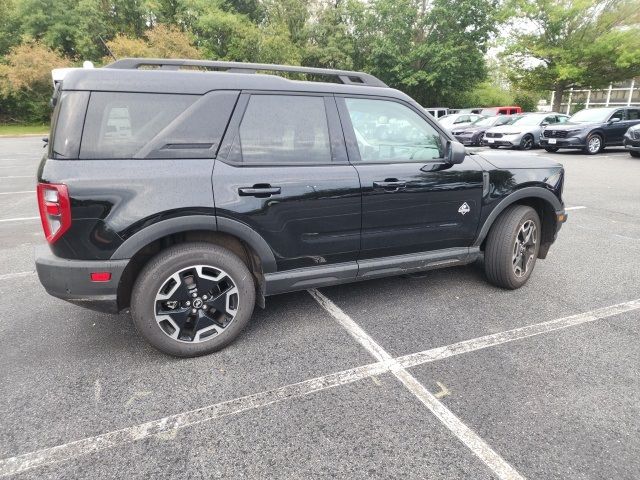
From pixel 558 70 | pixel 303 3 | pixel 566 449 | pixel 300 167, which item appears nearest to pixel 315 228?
pixel 300 167

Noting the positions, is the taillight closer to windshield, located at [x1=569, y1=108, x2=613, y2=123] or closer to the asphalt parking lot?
the asphalt parking lot

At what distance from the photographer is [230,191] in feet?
8.98

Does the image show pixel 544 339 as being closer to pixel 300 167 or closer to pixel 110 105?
pixel 300 167

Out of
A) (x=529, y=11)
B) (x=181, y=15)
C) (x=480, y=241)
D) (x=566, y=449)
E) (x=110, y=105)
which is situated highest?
(x=181, y=15)

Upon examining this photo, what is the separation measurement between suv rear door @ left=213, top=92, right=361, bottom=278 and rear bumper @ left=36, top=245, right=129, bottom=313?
2.45 feet

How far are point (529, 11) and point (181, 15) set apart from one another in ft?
97.1

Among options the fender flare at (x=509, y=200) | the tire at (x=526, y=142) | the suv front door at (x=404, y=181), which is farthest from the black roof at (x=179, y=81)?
the tire at (x=526, y=142)

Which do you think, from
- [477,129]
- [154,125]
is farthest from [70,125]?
[477,129]

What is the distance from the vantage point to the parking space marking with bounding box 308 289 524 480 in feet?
6.55

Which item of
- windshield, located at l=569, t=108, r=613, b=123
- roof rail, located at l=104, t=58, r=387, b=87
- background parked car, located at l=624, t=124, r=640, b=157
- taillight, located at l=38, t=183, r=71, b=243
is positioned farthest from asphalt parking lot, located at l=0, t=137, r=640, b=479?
windshield, located at l=569, t=108, r=613, b=123

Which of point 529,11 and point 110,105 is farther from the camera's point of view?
point 529,11

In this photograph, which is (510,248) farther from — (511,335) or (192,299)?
(192,299)

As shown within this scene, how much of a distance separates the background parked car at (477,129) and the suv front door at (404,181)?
16.3 meters

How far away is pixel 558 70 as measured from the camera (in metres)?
26.6
